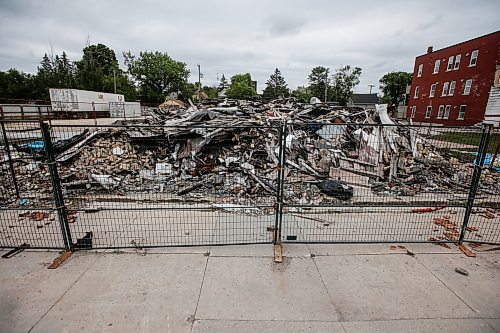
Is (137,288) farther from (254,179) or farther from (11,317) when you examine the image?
(254,179)

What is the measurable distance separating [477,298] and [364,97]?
72.6 m

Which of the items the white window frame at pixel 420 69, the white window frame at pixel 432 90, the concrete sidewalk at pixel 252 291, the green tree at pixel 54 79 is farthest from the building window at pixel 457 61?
the green tree at pixel 54 79

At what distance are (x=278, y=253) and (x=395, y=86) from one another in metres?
76.1

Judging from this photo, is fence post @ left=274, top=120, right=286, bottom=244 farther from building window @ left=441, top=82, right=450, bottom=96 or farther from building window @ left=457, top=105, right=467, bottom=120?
building window @ left=441, top=82, right=450, bottom=96

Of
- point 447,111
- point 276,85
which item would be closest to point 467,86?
point 447,111

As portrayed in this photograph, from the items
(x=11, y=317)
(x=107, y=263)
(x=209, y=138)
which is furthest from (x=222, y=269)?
(x=209, y=138)

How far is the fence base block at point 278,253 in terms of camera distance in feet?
11.5

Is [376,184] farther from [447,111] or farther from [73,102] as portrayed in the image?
[447,111]

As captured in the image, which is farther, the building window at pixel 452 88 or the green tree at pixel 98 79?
the green tree at pixel 98 79

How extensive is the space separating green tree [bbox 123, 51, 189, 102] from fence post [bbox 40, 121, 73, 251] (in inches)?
2095

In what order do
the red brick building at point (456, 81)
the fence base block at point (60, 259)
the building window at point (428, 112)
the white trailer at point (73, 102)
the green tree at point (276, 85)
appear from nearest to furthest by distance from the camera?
the fence base block at point (60, 259) → the white trailer at point (73, 102) → the red brick building at point (456, 81) → the building window at point (428, 112) → the green tree at point (276, 85)

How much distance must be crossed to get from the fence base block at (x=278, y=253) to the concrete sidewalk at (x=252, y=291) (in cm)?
9

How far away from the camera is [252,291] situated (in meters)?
2.93

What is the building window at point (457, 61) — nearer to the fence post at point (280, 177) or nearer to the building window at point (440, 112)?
the building window at point (440, 112)
